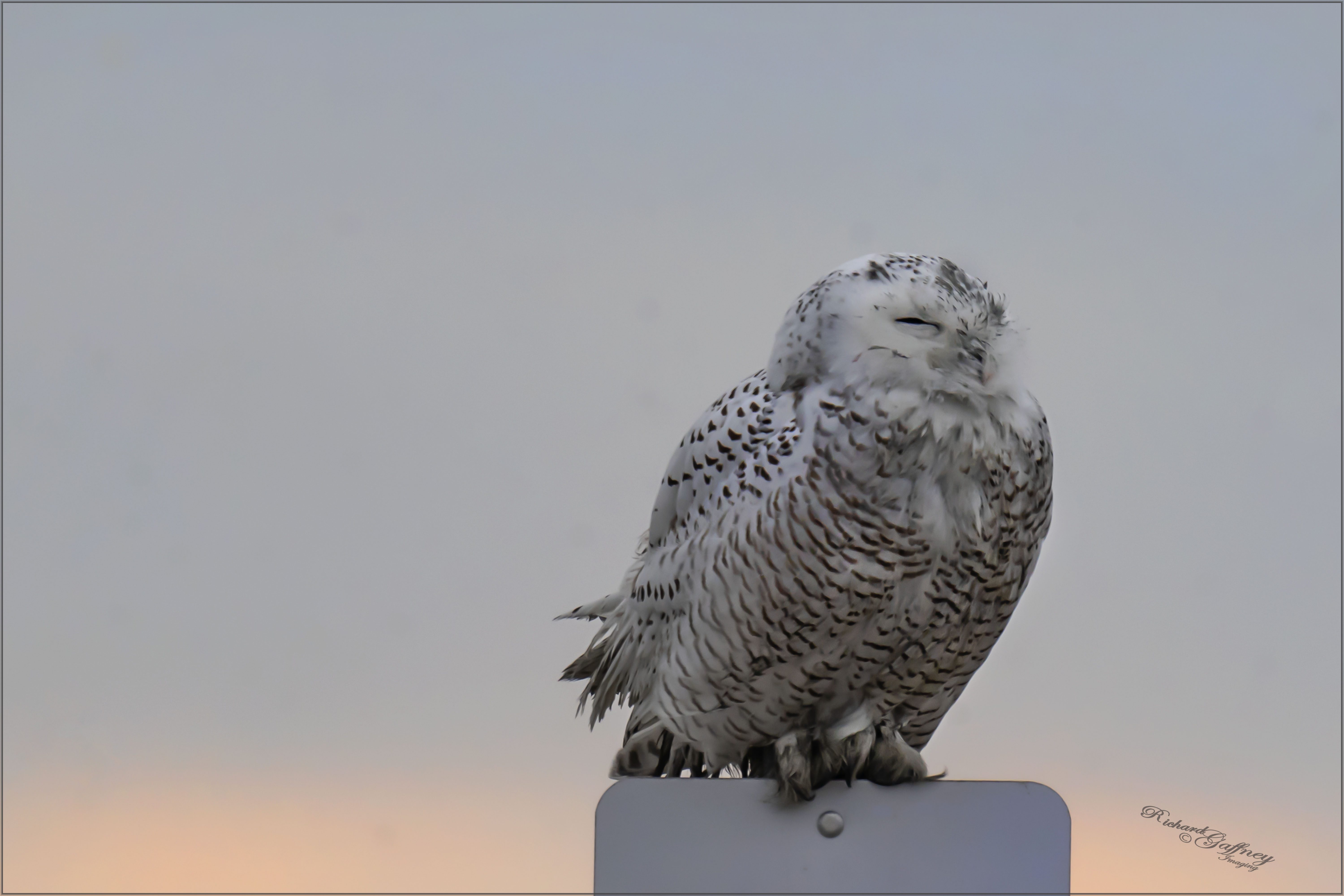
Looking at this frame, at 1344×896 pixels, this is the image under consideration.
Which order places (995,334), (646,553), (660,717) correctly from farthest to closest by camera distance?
1. (646,553)
2. (660,717)
3. (995,334)

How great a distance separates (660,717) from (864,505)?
0.54 meters

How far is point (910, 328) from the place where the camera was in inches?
79.9

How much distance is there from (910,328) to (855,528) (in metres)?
0.31

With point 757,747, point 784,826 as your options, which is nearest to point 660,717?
point 757,747

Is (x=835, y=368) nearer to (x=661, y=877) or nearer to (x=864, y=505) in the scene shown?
(x=864, y=505)

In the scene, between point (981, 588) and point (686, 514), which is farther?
point (686, 514)

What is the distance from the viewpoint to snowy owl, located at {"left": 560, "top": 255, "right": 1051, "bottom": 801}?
2006 millimetres

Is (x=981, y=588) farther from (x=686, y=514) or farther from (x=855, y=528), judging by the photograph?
(x=686, y=514)

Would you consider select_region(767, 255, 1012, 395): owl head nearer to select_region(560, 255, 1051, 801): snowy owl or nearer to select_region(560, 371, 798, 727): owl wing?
select_region(560, 255, 1051, 801): snowy owl

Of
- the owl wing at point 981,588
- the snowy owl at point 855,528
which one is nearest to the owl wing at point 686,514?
the snowy owl at point 855,528

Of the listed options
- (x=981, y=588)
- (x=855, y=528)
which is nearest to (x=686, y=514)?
(x=855, y=528)

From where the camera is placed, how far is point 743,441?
215 centimetres

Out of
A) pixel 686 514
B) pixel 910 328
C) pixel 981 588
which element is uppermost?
pixel 910 328

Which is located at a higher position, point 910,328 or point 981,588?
point 910,328
